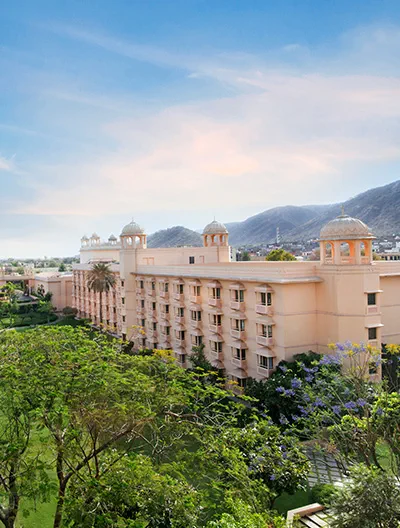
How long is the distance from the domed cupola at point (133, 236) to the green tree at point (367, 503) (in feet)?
127

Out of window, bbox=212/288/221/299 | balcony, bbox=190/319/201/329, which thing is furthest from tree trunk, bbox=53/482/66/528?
balcony, bbox=190/319/201/329

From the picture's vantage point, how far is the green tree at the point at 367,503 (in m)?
12.4

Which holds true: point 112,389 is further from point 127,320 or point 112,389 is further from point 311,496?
point 127,320

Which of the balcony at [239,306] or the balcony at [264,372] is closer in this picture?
the balcony at [264,372]

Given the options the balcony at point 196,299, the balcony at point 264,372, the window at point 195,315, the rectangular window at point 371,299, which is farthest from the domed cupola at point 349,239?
the window at point 195,315

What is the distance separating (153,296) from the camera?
4588cm

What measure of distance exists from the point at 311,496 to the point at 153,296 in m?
29.0

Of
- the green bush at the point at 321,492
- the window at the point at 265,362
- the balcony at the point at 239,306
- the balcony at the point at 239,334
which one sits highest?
the balcony at the point at 239,306

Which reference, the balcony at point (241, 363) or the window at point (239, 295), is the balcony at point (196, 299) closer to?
the window at point (239, 295)

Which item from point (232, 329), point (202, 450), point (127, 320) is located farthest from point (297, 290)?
point (127, 320)

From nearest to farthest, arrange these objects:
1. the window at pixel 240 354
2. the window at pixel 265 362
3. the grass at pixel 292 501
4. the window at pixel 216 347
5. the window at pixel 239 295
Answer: the grass at pixel 292 501 → the window at pixel 265 362 → the window at pixel 240 354 → the window at pixel 239 295 → the window at pixel 216 347

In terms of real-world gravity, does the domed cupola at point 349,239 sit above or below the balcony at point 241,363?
above

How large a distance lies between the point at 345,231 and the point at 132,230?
25975 millimetres

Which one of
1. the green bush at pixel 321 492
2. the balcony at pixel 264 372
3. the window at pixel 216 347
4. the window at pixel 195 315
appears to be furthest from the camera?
the window at pixel 195 315
